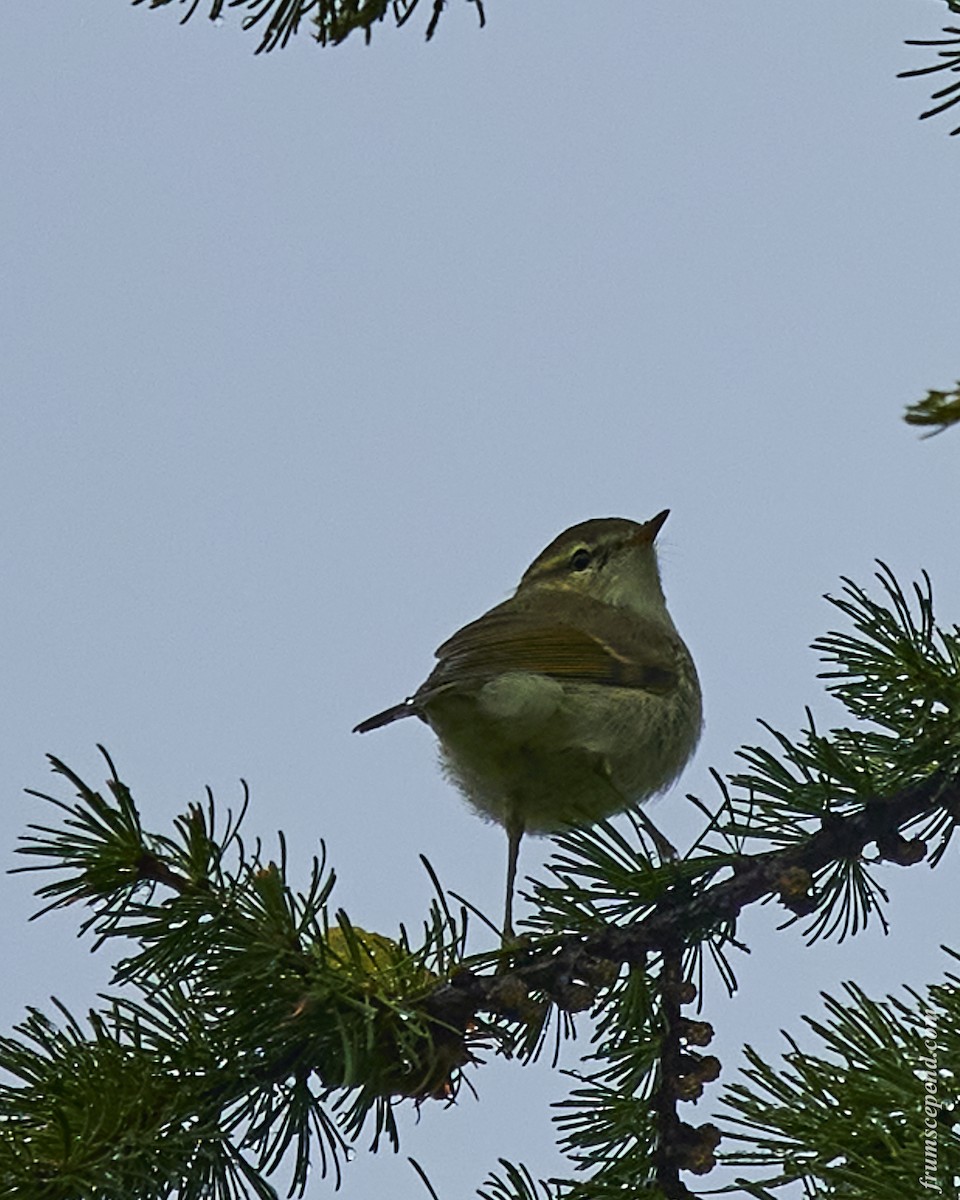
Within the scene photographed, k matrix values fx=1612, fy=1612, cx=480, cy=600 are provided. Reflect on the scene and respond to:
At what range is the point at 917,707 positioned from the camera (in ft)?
8.93

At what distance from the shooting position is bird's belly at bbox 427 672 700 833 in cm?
462

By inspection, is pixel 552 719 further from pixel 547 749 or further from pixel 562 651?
pixel 562 651

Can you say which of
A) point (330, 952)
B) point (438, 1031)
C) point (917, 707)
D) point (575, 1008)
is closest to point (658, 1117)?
point (575, 1008)

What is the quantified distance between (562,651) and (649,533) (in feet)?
4.12

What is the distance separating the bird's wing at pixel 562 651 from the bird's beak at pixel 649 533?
72cm

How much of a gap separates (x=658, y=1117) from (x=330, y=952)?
2.11ft

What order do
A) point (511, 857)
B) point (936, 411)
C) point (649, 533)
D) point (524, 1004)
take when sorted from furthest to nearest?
1. point (649, 533)
2. point (511, 857)
3. point (524, 1004)
4. point (936, 411)

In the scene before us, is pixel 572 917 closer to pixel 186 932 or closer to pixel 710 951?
pixel 710 951

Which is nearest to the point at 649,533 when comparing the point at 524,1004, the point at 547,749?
the point at 547,749

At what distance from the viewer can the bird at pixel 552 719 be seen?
15.2 feet

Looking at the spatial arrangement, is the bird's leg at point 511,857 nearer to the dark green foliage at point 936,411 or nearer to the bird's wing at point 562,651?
the bird's wing at point 562,651

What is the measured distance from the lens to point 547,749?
4.61 m

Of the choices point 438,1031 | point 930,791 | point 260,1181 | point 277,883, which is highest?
point 930,791

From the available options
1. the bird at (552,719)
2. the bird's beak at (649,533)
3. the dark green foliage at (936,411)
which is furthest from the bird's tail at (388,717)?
the dark green foliage at (936,411)
